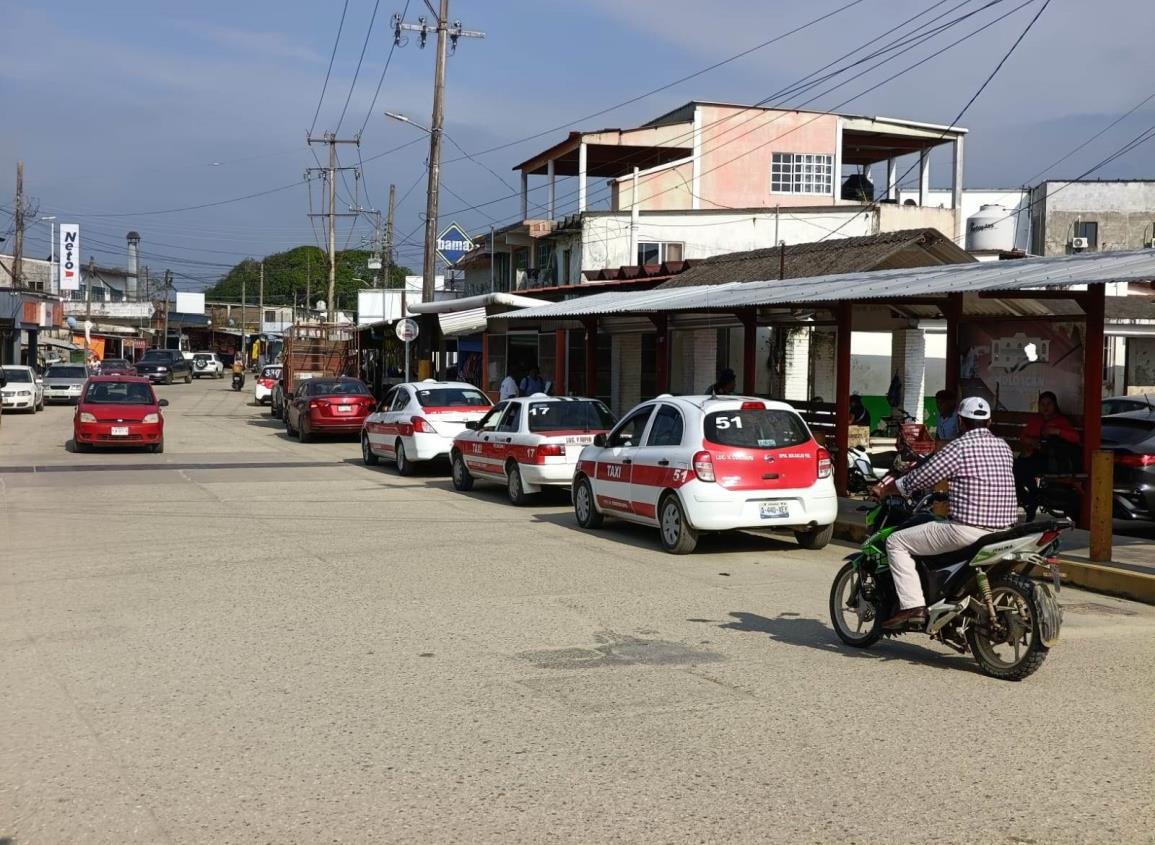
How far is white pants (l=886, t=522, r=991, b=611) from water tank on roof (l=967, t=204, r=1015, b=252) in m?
33.0

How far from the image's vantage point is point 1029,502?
1351cm

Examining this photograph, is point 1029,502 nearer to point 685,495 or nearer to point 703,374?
point 685,495

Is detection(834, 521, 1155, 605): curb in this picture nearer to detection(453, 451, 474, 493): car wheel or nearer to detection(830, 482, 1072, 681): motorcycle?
detection(830, 482, 1072, 681): motorcycle

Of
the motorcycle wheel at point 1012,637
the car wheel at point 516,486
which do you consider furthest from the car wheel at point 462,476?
the motorcycle wheel at point 1012,637

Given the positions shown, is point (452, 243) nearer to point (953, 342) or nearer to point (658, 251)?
point (658, 251)

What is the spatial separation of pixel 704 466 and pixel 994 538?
5.16 m

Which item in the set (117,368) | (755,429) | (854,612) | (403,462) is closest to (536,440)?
(755,429)

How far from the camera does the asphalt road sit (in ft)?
16.4

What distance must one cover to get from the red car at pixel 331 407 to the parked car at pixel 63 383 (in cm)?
2017

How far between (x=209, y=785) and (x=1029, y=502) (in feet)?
34.6

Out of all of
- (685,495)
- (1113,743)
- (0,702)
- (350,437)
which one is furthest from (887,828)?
(350,437)

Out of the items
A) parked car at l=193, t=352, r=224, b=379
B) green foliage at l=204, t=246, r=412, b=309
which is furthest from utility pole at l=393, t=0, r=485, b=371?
green foliage at l=204, t=246, r=412, b=309

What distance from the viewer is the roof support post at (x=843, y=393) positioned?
16.8 meters

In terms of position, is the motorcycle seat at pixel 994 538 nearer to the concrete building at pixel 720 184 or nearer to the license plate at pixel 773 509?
the license plate at pixel 773 509
